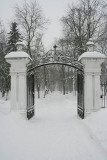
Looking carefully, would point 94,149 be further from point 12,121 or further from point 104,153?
point 12,121

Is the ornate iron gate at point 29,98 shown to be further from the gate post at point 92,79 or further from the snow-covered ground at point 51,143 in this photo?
the gate post at point 92,79

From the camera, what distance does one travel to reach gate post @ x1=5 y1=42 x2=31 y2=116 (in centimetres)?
825

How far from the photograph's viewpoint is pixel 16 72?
841cm

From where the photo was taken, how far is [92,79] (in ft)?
27.9

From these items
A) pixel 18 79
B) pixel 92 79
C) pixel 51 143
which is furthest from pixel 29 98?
pixel 51 143

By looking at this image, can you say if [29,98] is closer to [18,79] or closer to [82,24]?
[18,79]

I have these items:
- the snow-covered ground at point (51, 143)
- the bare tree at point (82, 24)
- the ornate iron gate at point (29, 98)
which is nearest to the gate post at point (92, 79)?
the snow-covered ground at point (51, 143)

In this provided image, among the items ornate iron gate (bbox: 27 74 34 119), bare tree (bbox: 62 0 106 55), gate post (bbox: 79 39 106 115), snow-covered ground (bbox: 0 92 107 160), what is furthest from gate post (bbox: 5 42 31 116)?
bare tree (bbox: 62 0 106 55)

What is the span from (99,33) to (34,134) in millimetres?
16419

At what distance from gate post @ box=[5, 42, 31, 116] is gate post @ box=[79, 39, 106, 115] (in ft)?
10.4

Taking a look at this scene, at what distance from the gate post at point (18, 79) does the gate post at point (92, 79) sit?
10.4 feet

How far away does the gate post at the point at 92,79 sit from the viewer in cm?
829

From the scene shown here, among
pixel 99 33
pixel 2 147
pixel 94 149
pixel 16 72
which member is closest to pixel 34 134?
pixel 2 147

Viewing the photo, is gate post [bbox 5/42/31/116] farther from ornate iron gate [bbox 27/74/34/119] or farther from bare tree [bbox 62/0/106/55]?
bare tree [bbox 62/0/106/55]
